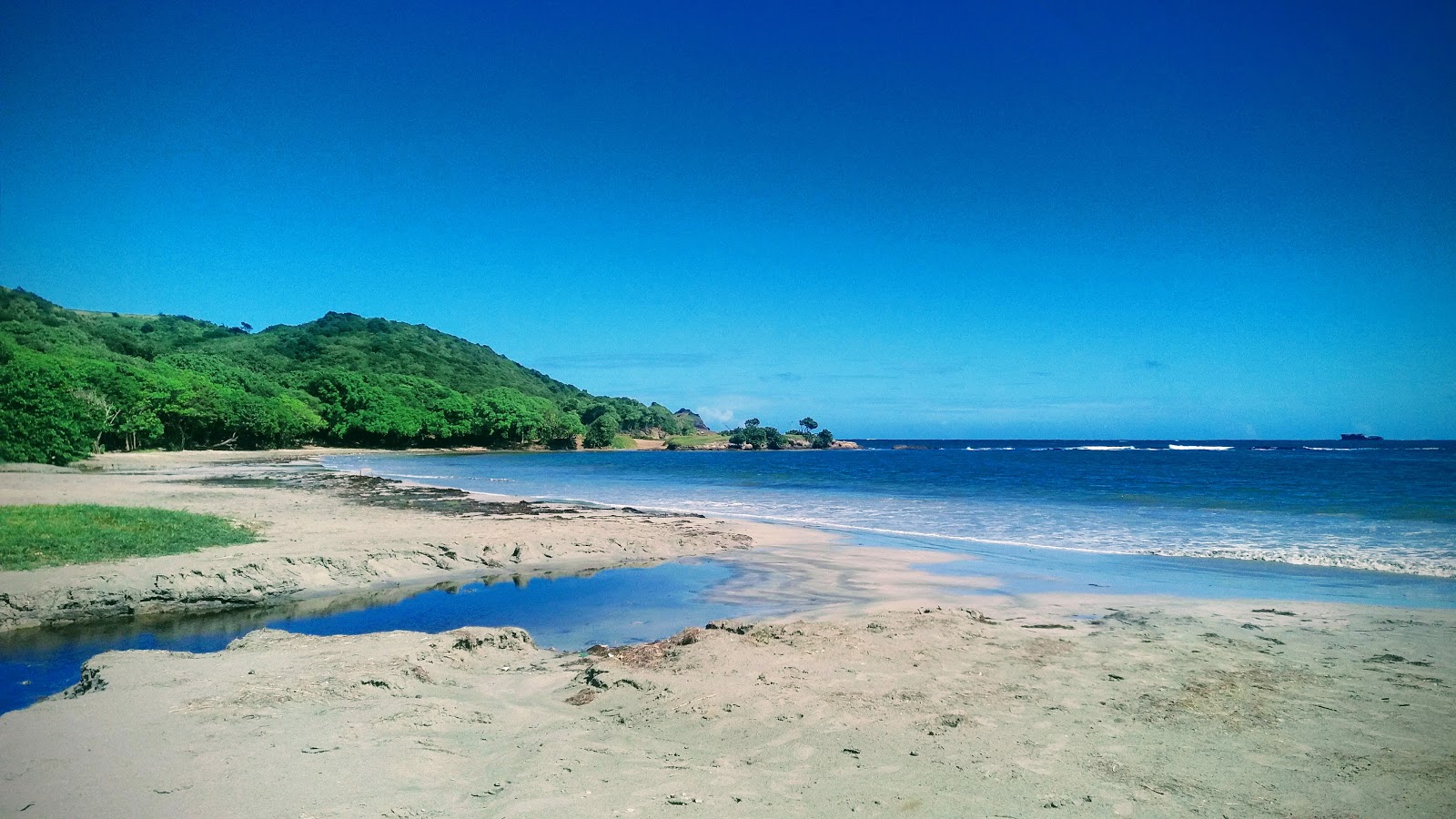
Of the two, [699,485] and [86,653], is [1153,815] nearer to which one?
[86,653]

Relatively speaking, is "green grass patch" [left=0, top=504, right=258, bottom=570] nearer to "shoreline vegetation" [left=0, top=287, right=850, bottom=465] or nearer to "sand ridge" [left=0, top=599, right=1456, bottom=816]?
"sand ridge" [left=0, top=599, right=1456, bottom=816]

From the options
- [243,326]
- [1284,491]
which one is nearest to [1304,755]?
[1284,491]

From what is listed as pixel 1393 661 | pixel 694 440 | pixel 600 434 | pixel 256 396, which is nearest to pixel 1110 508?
pixel 1393 661

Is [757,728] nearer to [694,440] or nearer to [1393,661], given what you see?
Result: [1393,661]

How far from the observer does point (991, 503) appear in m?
30.5

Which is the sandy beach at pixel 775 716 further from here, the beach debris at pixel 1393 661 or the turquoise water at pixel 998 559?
the turquoise water at pixel 998 559

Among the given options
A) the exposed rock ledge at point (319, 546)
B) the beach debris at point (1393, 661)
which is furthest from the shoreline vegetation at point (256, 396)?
the beach debris at point (1393, 661)

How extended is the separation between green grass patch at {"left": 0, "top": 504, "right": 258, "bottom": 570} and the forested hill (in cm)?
2103

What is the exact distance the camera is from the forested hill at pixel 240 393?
3394 cm

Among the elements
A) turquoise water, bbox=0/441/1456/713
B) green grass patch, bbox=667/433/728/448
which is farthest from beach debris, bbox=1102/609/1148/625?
green grass patch, bbox=667/433/728/448

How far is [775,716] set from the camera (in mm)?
6180

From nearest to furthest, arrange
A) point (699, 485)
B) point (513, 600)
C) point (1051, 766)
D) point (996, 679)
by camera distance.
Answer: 1. point (1051, 766)
2. point (996, 679)
3. point (513, 600)
4. point (699, 485)

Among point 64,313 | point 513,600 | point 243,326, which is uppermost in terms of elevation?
point 243,326

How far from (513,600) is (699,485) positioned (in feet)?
99.2
